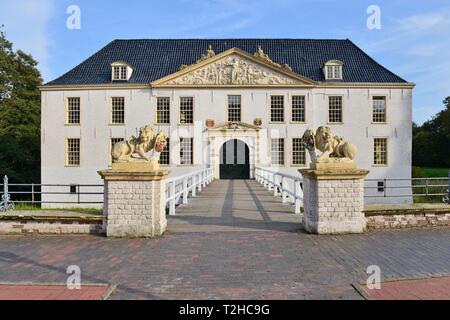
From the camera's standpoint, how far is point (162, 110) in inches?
1241

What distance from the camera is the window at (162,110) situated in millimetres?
31453

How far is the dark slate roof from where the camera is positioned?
105ft

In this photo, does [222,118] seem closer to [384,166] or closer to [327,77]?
[327,77]

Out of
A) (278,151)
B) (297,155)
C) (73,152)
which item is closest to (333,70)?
(297,155)

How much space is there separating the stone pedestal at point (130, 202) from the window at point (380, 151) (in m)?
26.8

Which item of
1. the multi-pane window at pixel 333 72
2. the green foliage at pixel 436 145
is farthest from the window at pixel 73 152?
the green foliage at pixel 436 145

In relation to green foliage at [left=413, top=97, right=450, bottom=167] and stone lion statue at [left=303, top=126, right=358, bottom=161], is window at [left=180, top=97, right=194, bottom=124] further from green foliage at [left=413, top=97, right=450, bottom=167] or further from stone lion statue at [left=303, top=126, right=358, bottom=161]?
green foliage at [left=413, top=97, right=450, bottom=167]

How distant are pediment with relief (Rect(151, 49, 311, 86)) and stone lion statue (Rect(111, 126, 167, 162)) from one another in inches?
922

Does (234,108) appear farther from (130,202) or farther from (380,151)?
(130,202)

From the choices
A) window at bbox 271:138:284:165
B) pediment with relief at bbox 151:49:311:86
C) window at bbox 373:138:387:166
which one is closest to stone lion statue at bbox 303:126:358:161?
window at bbox 271:138:284:165

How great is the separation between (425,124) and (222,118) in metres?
51.1

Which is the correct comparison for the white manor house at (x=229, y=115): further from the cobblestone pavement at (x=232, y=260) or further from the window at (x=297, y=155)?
the cobblestone pavement at (x=232, y=260)

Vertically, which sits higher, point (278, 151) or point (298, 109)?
point (298, 109)

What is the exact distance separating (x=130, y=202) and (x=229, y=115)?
23.9 metres
